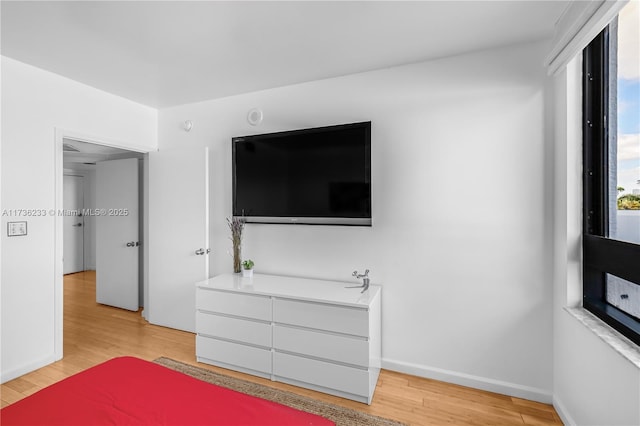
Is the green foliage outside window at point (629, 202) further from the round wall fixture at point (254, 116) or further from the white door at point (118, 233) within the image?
the white door at point (118, 233)

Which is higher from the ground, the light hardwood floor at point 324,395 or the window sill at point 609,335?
the window sill at point 609,335

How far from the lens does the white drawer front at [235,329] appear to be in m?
2.53

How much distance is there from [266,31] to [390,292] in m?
2.24

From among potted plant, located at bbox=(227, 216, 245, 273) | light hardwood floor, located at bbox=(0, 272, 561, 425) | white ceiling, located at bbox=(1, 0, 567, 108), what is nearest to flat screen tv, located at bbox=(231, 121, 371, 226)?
potted plant, located at bbox=(227, 216, 245, 273)

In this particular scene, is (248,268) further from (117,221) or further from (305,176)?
(117,221)

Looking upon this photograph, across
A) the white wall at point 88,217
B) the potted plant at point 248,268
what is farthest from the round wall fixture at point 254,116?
the white wall at point 88,217

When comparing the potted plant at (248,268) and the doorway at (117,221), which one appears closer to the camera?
the potted plant at (248,268)

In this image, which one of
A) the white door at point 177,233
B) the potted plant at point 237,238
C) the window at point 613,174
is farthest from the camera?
the white door at point 177,233

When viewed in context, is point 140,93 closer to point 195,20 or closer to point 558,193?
point 195,20

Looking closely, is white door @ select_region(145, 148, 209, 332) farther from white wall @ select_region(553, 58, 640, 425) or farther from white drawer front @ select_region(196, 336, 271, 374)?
white wall @ select_region(553, 58, 640, 425)

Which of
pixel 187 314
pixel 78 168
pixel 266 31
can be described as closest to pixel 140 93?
pixel 266 31

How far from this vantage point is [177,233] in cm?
350

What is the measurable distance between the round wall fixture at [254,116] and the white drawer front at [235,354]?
2132 mm

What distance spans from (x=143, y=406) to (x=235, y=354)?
1.45m
